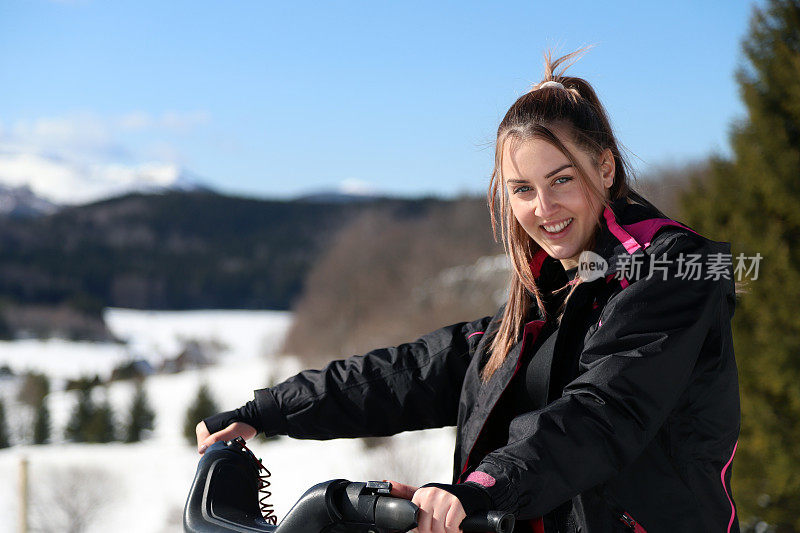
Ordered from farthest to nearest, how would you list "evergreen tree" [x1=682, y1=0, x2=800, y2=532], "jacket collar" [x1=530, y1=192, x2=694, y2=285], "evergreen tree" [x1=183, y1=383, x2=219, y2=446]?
"evergreen tree" [x1=183, y1=383, x2=219, y2=446]
"evergreen tree" [x1=682, y1=0, x2=800, y2=532]
"jacket collar" [x1=530, y1=192, x2=694, y2=285]

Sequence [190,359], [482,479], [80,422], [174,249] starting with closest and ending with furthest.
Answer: [482,479] < [80,422] < [190,359] < [174,249]

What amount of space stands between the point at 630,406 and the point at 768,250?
520 centimetres

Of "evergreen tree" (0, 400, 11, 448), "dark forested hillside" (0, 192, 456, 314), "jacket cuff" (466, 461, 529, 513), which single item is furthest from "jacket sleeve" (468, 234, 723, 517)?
"dark forested hillside" (0, 192, 456, 314)

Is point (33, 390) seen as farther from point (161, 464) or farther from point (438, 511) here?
point (438, 511)

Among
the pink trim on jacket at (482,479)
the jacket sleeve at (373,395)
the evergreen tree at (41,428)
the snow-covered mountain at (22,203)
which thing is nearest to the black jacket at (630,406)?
the pink trim on jacket at (482,479)

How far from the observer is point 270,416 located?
7.10ft

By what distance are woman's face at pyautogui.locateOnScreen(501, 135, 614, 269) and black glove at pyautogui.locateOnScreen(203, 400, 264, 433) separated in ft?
2.94

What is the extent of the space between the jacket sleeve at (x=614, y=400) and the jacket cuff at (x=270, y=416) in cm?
81

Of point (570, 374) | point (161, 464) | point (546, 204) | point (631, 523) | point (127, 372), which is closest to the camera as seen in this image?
point (631, 523)

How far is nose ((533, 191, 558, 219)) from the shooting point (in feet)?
6.09

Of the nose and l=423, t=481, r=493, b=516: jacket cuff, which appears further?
the nose

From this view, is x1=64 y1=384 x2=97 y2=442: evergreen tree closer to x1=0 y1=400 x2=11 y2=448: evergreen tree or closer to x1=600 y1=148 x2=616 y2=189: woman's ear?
x1=0 y1=400 x2=11 y2=448: evergreen tree

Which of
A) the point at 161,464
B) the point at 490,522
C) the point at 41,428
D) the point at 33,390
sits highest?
the point at 490,522

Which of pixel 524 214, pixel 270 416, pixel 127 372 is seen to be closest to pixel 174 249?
pixel 127 372
